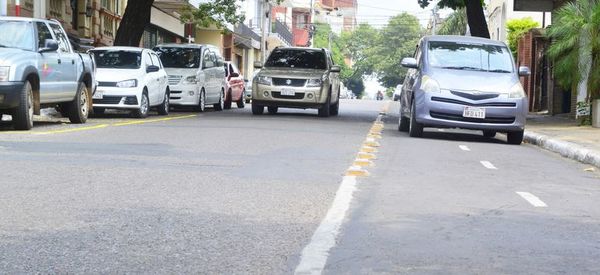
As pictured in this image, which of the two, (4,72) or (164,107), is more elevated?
(4,72)

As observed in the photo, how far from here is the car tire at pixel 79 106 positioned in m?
17.6

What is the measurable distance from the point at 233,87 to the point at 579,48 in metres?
13.2

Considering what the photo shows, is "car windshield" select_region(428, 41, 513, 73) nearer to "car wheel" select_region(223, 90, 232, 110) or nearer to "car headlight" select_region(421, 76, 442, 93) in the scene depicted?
"car headlight" select_region(421, 76, 442, 93)

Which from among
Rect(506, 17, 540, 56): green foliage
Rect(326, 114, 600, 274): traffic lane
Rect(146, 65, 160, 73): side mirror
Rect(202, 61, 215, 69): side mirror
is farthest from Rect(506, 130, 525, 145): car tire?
Rect(506, 17, 540, 56): green foliage

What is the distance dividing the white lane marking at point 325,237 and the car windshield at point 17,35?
8393mm

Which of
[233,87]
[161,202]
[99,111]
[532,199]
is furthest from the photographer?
[233,87]

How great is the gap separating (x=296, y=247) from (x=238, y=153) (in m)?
6.22

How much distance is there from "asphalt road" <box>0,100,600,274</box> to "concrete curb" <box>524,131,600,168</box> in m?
0.54

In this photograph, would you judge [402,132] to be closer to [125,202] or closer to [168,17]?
[125,202]

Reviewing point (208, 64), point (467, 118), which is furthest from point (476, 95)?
point (208, 64)

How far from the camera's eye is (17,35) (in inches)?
624

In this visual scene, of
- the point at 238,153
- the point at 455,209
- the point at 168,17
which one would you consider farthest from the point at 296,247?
the point at 168,17

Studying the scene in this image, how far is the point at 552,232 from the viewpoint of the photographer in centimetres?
709

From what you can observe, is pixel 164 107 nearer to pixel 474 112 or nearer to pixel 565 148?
pixel 474 112
